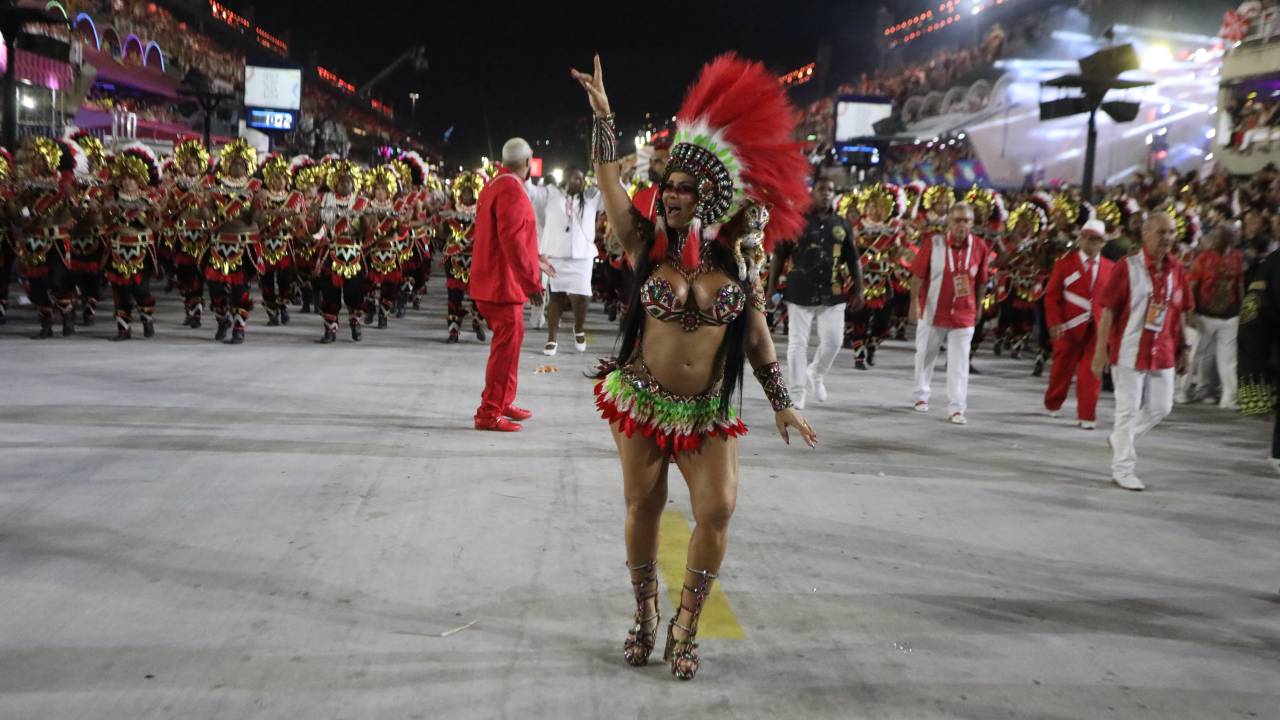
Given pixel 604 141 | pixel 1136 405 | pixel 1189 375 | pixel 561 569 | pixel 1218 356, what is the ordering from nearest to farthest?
pixel 604 141 < pixel 561 569 < pixel 1136 405 < pixel 1218 356 < pixel 1189 375

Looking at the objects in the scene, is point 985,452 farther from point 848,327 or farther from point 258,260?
point 258,260

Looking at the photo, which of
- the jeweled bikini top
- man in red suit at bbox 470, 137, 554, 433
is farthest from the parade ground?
the jeweled bikini top

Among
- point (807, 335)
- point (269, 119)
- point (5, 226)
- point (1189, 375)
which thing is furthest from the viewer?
point (269, 119)

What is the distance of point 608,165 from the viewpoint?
161 inches

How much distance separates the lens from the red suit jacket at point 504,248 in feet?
27.0

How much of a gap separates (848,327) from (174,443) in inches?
415

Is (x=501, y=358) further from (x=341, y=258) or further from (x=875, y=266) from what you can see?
(x=875, y=266)

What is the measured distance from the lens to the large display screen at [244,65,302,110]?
39.1m

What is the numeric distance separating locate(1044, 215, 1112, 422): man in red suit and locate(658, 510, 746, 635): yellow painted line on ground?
5196 mm

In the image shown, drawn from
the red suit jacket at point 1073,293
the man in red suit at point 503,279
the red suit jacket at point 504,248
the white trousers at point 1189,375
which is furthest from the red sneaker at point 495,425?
the white trousers at point 1189,375

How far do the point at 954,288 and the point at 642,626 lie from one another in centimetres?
636

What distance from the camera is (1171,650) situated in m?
4.40

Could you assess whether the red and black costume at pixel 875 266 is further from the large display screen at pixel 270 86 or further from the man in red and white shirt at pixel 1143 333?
the large display screen at pixel 270 86

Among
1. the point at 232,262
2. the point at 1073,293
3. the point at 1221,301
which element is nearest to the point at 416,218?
the point at 232,262
